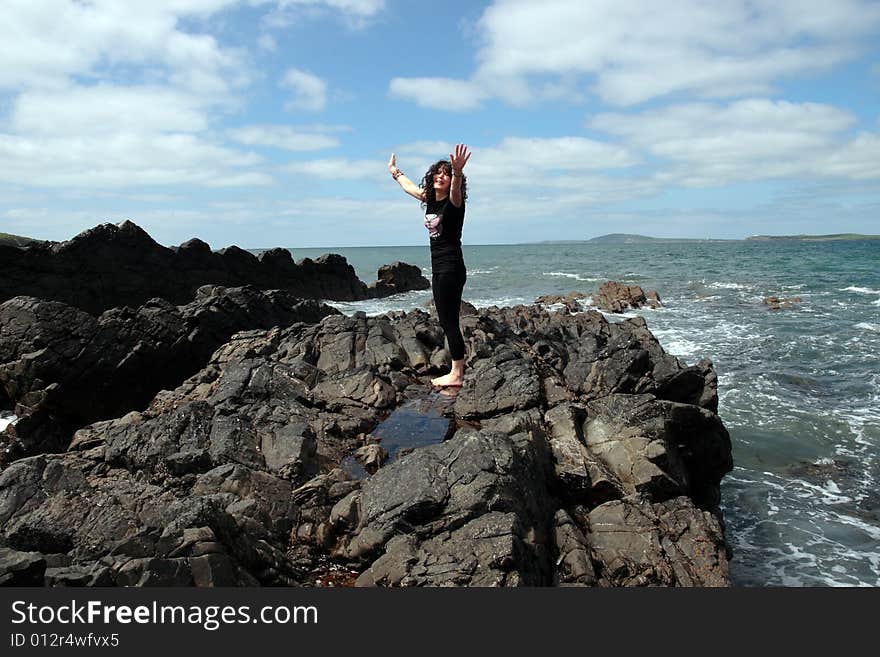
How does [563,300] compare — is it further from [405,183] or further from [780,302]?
[405,183]

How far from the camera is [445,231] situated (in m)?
7.02

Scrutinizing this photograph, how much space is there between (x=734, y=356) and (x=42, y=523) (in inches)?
951

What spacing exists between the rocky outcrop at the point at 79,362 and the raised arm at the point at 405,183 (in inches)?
472

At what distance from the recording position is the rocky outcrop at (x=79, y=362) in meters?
14.5

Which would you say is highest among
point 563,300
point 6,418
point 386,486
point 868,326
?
point 386,486

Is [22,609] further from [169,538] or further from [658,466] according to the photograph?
[658,466]

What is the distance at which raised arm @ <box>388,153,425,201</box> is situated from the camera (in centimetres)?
714

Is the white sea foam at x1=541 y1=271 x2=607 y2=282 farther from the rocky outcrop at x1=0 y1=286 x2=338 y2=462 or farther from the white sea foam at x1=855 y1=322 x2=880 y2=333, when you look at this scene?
the rocky outcrop at x1=0 y1=286 x2=338 y2=462

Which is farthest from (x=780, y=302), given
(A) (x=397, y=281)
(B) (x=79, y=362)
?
(B) (x=79, y=362)

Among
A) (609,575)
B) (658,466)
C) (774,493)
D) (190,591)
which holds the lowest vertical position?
(774,493)

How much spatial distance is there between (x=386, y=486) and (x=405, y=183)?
3.73m

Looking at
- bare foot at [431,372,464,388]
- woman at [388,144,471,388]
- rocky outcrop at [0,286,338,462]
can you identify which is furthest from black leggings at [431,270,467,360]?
rocky outcrop at [0,286,338,462]

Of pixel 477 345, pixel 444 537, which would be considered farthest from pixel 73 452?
pixel 477 345

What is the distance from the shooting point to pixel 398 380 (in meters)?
10.1
